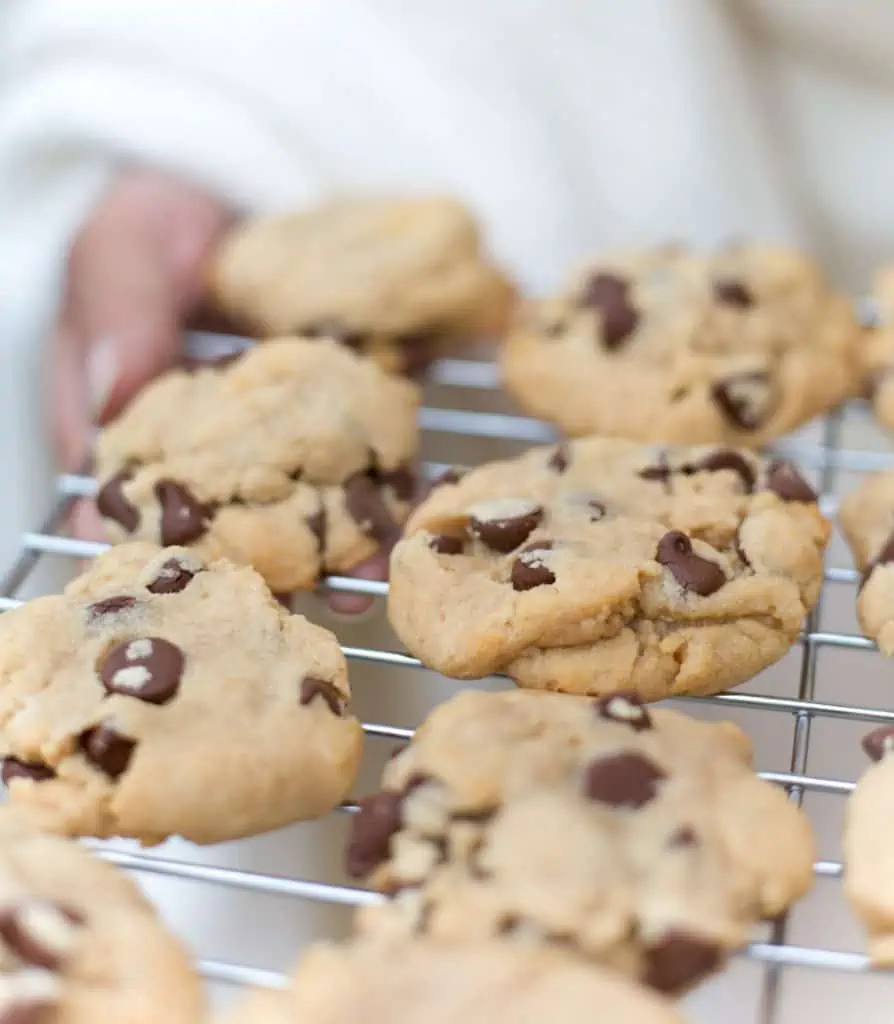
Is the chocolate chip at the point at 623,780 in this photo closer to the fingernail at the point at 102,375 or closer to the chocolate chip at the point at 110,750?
the chocolate chip at the point at 110,750

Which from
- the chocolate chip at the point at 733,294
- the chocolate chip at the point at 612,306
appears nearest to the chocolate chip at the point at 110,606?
the chocolate chip at the point at 612,306

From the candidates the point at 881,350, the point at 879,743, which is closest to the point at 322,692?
the point at 879,743

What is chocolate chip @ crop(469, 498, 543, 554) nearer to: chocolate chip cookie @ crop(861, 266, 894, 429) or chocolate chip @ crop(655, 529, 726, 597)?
chocolate chip @ crop(655, 529, 726, 597)

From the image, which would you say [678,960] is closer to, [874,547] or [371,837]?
[371,837]

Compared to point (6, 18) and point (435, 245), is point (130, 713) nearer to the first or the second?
point (435, 245)

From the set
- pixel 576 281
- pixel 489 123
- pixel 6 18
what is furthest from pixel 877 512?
pixel 6 18

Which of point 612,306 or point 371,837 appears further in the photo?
point 612,306
